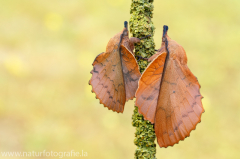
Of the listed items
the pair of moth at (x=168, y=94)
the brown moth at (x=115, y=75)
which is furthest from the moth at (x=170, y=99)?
the brown moth at (x=115, y=75)

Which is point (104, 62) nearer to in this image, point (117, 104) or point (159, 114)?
point (117, 104)

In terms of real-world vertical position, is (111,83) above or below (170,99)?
above

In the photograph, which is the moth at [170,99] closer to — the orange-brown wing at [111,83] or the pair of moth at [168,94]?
the pair of moth at [168,94]

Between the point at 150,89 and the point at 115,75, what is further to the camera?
the point at 115,75

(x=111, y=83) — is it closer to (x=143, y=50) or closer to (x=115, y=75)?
(x=115, y=75)

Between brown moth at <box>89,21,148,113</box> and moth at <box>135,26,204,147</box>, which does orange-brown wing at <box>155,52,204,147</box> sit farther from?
brown moth at <box>89,21,148,113</box>

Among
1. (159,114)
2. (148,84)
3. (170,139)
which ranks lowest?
(170,139)

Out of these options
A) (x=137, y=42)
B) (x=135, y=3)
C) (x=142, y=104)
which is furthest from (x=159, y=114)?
(x=135, y=3)

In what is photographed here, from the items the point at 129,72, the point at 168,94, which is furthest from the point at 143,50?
the point at 168,94
